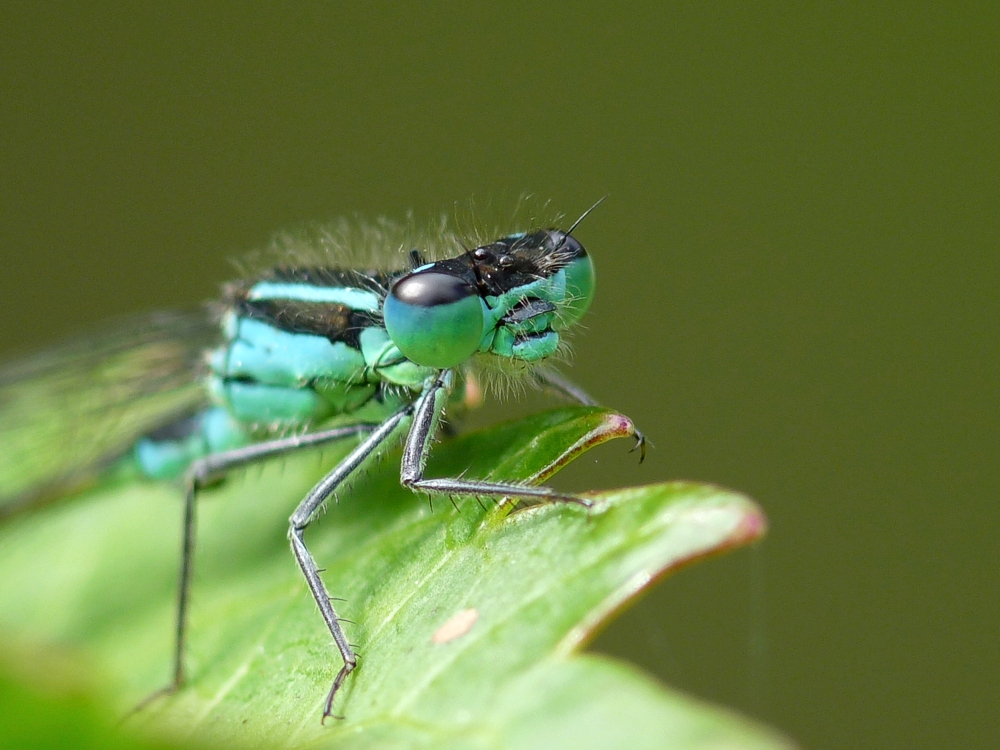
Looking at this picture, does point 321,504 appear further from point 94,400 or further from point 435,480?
point 94,400

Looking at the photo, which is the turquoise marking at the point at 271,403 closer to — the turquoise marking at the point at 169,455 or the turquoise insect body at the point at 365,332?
the turquoise insect body at the point at 365,332

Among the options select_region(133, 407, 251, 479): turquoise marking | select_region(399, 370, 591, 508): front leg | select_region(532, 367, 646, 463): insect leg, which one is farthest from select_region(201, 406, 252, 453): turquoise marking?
select_region(532, 367, 646, 463): insect leg

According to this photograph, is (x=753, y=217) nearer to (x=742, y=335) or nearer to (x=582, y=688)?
(x=742, y=335)

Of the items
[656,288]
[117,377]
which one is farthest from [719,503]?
[656,288]

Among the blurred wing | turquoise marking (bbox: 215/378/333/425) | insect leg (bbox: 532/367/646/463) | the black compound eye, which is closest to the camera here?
the black compound eye

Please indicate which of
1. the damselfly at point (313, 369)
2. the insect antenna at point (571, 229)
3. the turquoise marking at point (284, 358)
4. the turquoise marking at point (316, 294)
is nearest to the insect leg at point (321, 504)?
the damselfly at point (313, 369)

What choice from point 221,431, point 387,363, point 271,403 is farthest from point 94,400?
point 387,363

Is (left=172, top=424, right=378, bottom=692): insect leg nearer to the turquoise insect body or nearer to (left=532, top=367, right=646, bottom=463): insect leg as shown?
the turquoise insect body
